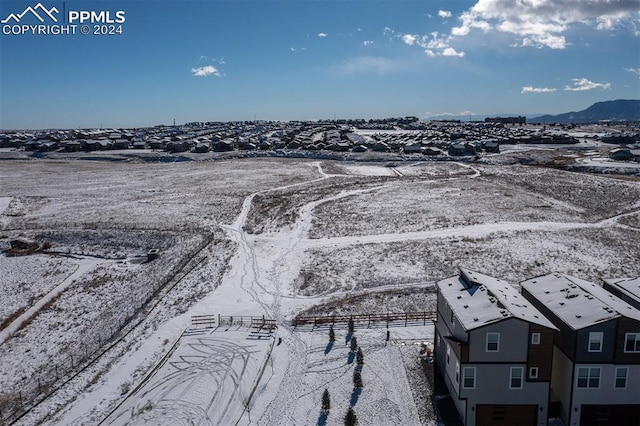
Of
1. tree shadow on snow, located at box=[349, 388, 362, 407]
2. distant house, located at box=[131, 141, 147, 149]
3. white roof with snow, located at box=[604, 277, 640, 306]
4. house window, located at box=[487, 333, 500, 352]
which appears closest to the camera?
house window, located at box=[487, 333, 500, 352]

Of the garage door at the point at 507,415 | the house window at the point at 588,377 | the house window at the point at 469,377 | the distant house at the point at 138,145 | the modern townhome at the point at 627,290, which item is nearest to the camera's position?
the house window at the point at 588,377

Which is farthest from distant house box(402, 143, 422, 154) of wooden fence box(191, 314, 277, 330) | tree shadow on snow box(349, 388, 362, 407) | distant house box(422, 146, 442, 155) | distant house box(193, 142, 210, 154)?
tree shadow on snow box(349, 388, 362, 407)

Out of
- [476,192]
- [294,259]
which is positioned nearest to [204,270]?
[294,259]

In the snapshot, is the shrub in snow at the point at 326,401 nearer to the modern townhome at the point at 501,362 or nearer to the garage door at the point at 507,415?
the modern townhome at the point at 501,362

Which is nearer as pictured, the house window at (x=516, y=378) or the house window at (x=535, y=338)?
the house window at (x=535, y=338)

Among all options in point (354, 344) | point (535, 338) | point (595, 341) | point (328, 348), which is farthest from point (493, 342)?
point (328, 348)

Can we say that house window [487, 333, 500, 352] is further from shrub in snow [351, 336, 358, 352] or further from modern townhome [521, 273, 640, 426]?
shrub in snow [351, 336, 358, 352]

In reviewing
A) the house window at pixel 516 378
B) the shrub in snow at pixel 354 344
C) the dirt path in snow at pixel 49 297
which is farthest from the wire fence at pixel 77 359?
the house window at pixel 516 378

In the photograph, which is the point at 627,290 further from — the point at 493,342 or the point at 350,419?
the point at 350,419
